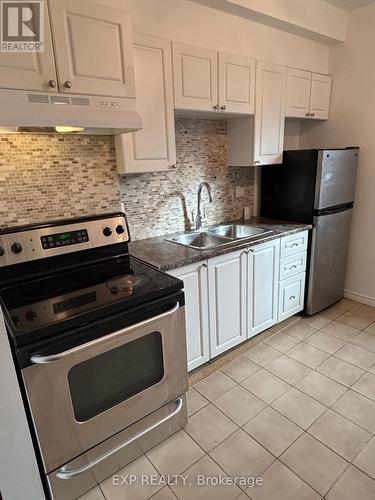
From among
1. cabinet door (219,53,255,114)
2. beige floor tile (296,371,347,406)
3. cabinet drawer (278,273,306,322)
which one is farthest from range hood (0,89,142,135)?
beige floor tile (296,371,347,406)

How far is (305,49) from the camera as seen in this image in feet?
8.79

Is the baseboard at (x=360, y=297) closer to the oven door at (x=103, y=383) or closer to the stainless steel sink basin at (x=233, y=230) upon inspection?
the stainless steel sink basin at (x=233, y=230)

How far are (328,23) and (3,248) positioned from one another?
3.03 metres

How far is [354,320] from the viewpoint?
9.01 ft

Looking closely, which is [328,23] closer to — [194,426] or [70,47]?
[70,47]

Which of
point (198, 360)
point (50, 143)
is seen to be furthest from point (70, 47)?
point (198, 360)

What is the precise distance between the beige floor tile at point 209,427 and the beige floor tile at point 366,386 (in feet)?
2.82

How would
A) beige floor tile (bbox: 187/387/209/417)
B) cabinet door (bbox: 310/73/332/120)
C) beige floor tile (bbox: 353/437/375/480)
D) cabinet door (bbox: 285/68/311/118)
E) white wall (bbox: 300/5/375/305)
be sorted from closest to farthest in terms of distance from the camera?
beige floor tile (bbox: 353/437/375/480) < beige floor tile (bbox: 187/387/209/417) < cabinet door (bbox: 285/68/311/118) < white wall (bbox: 300/5/375/305) < cabinet door (bbox: 310/73/332/120)

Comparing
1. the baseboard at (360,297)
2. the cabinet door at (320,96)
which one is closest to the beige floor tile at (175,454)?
the baseboard at (360,297)

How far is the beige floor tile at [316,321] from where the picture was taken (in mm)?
2691

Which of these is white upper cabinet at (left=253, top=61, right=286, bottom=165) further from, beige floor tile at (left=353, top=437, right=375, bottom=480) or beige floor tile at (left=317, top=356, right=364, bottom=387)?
beige floor tile at (left=353, top=437, right=375, bottom=480)

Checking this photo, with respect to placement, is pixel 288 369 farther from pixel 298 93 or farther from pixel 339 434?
pixel 298 93

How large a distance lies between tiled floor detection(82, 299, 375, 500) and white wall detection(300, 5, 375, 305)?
867 mm

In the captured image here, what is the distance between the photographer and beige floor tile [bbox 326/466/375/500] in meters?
1.33
